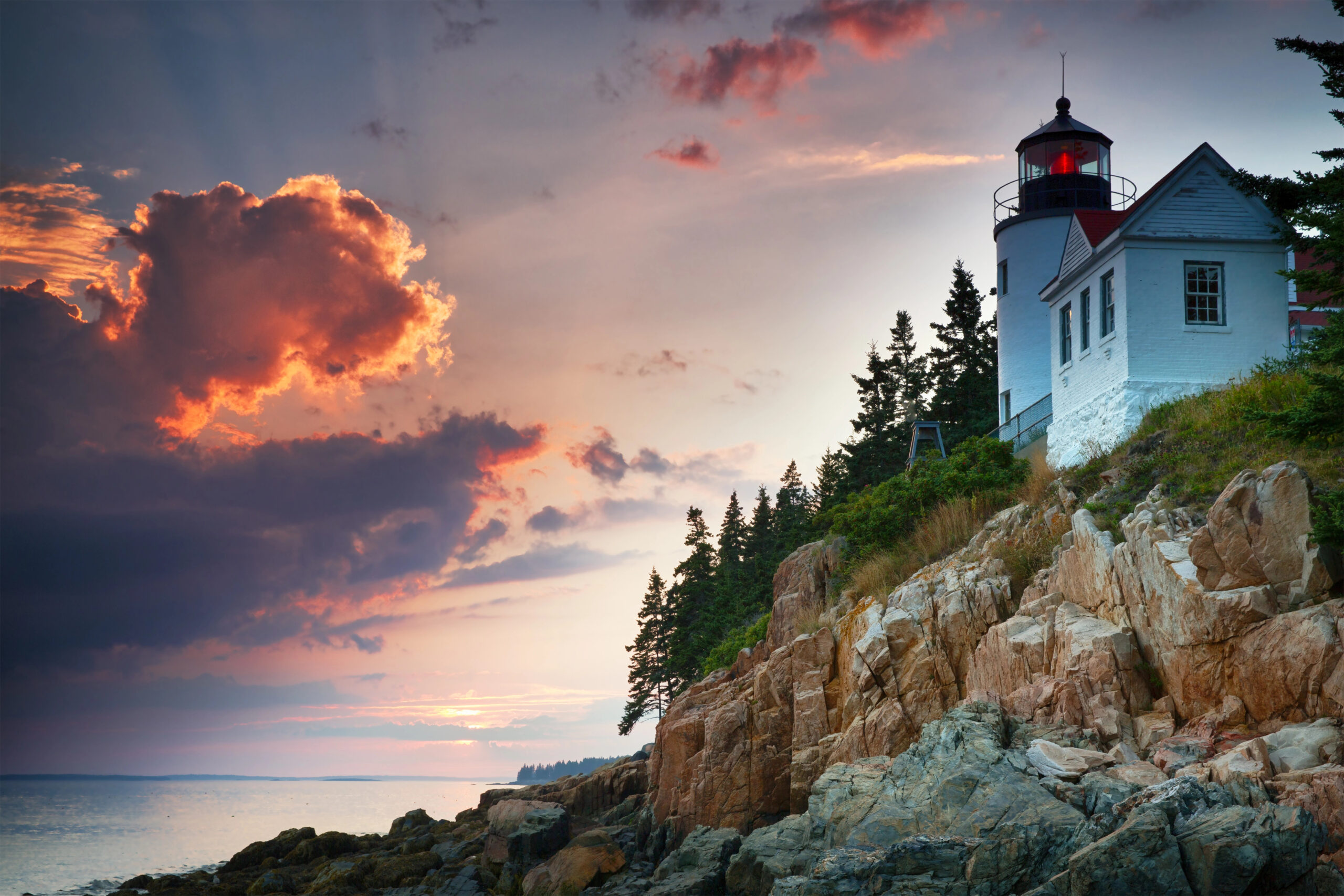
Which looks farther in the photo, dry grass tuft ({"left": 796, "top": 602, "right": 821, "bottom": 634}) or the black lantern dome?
the black lantern dome

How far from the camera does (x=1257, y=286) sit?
26016mm

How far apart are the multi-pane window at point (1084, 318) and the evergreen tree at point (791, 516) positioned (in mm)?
17624

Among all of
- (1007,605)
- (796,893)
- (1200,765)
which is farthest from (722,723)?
(1200,765)

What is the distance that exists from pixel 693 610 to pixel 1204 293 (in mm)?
39071

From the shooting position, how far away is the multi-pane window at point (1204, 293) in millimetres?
25859

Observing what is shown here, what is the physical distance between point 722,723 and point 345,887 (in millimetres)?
11724

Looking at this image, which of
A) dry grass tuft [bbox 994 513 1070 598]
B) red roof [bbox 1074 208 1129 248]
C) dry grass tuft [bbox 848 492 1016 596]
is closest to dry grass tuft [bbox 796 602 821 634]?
dry grass tuft [bbox 848 492 1016 596]

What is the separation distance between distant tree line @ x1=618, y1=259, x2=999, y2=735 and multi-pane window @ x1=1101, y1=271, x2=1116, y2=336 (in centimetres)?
1643

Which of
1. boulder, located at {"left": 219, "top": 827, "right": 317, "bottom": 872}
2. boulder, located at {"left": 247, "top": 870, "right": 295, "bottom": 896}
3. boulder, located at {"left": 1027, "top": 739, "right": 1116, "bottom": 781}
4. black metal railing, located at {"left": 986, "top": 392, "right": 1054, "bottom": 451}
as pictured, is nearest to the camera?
boulder, located at {"left": 1027, "top": 739, "right": 1116, "bottom": 781}

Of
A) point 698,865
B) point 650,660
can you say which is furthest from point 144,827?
point 698,865

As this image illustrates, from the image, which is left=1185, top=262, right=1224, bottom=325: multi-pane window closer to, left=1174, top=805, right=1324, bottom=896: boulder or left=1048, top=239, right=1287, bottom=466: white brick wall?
left=1048, top=239, right=1287, bottom=466: white brick wall

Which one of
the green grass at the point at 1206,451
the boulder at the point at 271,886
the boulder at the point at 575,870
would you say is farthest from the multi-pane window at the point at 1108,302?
the boulder at the point at 271,886

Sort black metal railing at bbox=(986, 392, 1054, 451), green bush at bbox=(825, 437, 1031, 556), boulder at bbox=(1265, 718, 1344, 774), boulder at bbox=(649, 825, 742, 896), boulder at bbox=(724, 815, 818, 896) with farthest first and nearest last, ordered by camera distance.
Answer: black metal railing at bbox=(986, 392, 1054, 451)
green bush at bbox=(825, 437, 1031, 556)
boulder at bbox=(649, 825, 742, 896)
boulder at bbox=(724, 815, 818, 896)
boulder at bbox=(1265, 718, 1344, 774)

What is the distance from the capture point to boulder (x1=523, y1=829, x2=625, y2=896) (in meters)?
22.9
